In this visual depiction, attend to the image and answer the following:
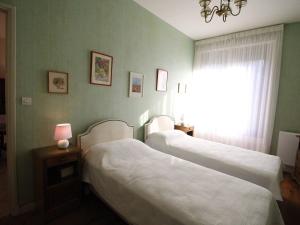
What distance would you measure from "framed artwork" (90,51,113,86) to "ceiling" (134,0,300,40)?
47.2 inches

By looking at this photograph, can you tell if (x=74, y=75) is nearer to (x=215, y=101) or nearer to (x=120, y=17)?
(x=120, y=17)

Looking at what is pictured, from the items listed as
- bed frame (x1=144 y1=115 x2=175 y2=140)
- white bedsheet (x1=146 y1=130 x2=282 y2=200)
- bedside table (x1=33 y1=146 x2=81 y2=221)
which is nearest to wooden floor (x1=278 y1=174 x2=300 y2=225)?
white bedsheet (x1=146 y1=130 x2=282 y2=200)

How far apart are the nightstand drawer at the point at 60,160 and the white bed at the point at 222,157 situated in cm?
152

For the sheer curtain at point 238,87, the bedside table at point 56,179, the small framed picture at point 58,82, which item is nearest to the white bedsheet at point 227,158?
the sheer curtain at point 238,87

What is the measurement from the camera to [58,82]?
2064 millimetres

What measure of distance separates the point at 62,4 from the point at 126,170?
2.09 metres

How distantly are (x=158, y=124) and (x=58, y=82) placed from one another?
2.05 m

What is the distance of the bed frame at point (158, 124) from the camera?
10.7ft

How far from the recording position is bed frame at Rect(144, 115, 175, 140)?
3269 mm

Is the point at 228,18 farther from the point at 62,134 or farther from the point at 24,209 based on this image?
the point at 24,209

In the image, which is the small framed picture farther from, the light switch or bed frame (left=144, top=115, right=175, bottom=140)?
bed frame (left=144, top=115, right=175, bottom=140)

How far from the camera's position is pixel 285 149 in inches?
129

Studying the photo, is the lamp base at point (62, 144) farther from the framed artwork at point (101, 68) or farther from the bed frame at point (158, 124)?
the bed frame at point (158, 124)

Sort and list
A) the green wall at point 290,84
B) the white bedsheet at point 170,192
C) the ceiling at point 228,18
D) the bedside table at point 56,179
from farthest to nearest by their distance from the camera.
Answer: the green wall at point 290,84 → the ceiling at point 228,18 → the bedside table at point 56,179 → the white bedsheet at point 170,192
